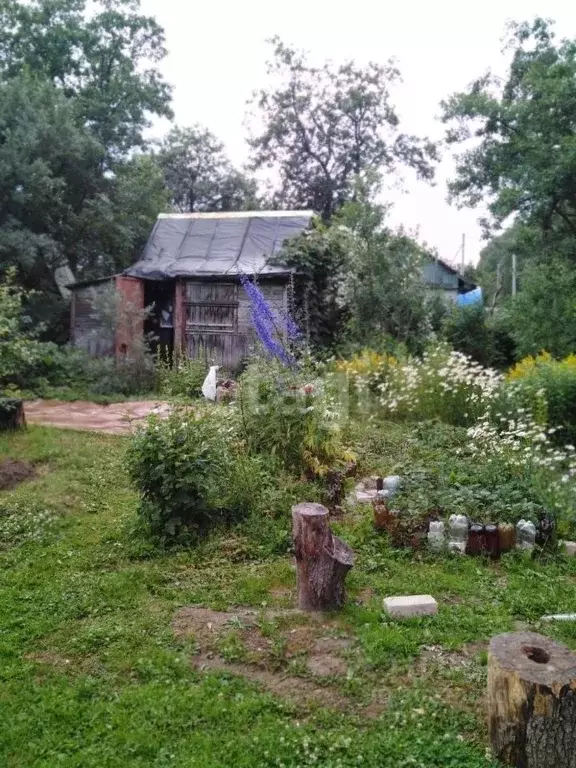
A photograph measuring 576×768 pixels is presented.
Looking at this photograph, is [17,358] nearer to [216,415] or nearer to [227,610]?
[216,415]

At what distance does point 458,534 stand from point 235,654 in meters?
1.82

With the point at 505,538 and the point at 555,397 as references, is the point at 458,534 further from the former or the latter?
the point at 555,397

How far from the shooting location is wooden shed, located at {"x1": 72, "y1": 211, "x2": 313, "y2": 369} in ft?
40.6

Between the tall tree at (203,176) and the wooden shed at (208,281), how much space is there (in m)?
9.79

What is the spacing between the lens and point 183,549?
4.09 meters

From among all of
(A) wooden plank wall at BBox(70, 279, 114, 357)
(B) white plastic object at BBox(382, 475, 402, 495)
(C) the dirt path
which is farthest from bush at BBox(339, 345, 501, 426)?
(A) wooden plank wall at BBox(70, 279, 114, 357)

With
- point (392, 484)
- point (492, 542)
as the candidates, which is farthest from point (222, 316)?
point (492, 542)

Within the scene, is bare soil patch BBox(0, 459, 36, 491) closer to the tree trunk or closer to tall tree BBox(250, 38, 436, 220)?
the tree trunk

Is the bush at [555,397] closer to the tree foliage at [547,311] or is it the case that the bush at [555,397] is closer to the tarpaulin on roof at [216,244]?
the tree foliage at [547,311]

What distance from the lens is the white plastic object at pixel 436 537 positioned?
403cm

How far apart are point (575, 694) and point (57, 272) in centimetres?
1546

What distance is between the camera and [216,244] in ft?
43.6

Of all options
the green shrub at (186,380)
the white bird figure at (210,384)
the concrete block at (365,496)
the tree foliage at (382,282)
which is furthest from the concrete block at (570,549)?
the tree foliage at (382,282)

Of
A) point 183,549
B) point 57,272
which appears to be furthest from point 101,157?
point 183,549
